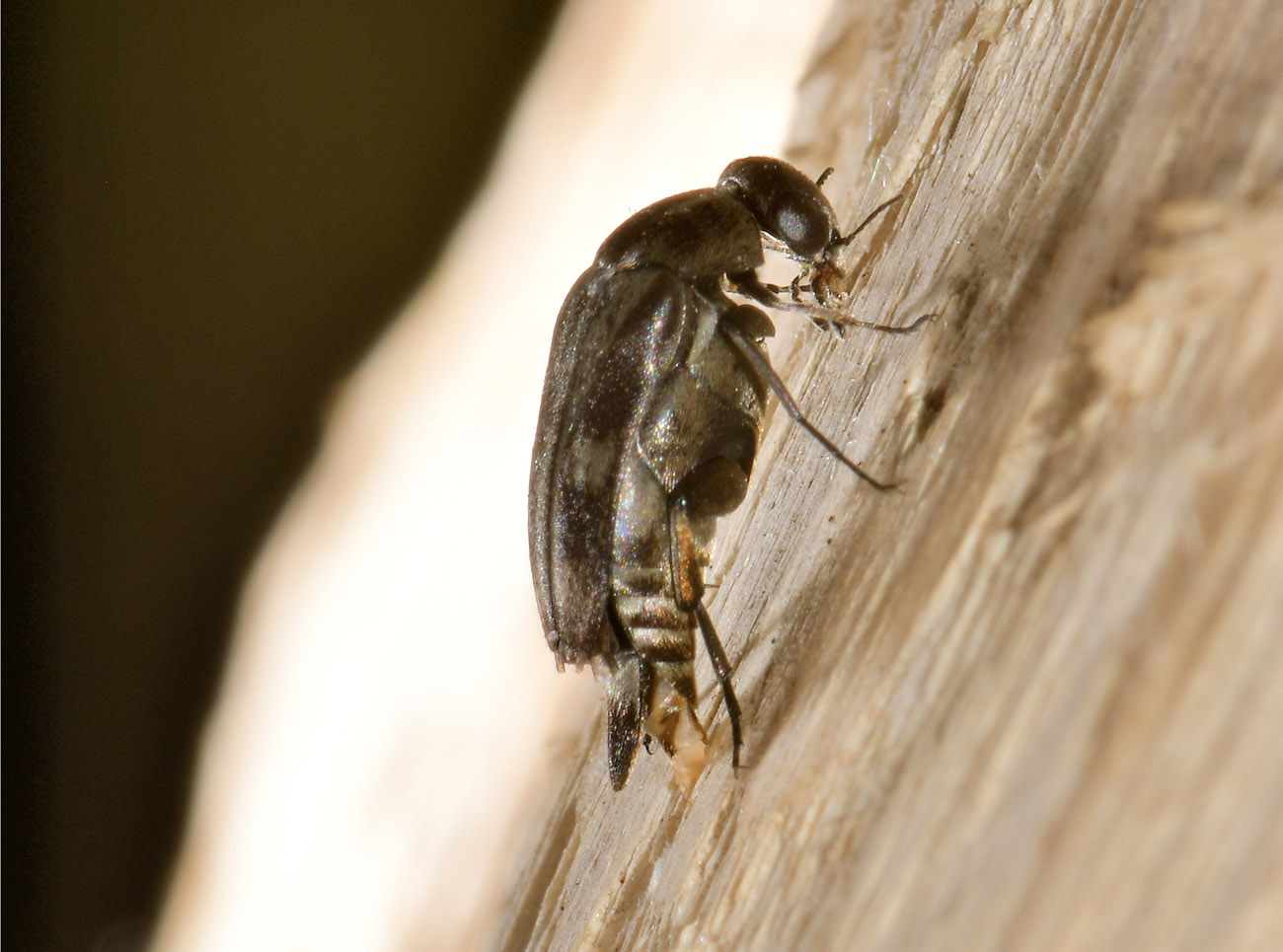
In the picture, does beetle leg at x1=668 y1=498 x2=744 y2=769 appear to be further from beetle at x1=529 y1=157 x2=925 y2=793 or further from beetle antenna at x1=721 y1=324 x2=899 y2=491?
beetle antenna at x1=721 y1=324 x2=899 y2=491

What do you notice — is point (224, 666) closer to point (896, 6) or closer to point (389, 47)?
point (389, 47)

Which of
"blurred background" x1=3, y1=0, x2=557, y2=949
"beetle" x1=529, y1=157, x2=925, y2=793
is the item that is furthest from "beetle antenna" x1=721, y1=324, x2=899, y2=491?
"blurred background" x1=3, y1=0, x2=557, y2=949

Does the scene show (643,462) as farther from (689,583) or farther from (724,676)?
(724,676)

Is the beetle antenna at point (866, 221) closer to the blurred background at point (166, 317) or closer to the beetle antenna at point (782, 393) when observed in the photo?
the beetle antenna at point (782, 393)

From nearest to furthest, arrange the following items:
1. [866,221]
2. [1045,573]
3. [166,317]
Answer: [1045,573] → [866,221] → [166,317]

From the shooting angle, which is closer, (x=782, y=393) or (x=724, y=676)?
(x=724, y=676)

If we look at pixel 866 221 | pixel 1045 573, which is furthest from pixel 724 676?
pixel 866 221

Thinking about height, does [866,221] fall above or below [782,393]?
above
